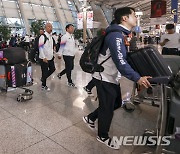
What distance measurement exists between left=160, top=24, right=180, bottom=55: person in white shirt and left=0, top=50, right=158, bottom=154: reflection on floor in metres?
1.93

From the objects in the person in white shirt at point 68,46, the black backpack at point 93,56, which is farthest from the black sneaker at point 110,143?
the person in white shirt at point 68,46

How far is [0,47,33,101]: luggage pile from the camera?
3.44 m

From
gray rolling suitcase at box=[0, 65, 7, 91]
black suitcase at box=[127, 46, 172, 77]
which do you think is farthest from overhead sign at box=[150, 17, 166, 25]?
black suitcase at box=[127, 46, 172, 77]

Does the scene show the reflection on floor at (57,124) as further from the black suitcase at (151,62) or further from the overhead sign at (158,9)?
the overhead sign at (158,9)

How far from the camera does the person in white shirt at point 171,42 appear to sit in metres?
4.80

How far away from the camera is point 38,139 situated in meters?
2.30

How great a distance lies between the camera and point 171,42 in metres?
4.87

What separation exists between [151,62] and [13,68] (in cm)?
248

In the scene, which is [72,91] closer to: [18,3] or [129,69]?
[129,69]

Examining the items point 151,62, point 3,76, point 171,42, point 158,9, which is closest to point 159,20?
point 158,9

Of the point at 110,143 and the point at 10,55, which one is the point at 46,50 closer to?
the point at 10,55

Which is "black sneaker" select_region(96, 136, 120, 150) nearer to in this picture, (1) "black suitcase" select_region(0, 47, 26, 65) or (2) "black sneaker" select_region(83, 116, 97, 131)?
(2) "black sneaker" select_region(83, 116, 97, 131)

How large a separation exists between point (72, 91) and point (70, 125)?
5.48ft

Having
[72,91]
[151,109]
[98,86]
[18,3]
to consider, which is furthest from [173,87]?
[18,3]
